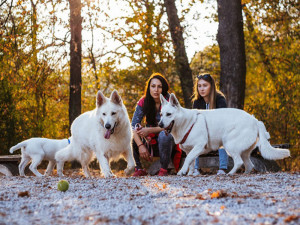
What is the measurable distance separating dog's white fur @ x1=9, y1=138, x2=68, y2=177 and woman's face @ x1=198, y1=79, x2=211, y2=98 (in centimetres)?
342

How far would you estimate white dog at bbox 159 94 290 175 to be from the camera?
5.22 m

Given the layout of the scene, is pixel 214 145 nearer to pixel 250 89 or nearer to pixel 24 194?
pixel 24 194

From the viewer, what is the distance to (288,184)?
384 centimetres

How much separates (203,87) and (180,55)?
465 centimetres

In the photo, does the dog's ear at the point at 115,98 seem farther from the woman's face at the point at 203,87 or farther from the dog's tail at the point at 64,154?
the dog's tail at the point at 64,154

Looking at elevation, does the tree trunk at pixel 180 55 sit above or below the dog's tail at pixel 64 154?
above

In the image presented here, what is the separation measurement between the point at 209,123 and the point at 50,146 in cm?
373

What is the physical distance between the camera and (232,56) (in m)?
8.16

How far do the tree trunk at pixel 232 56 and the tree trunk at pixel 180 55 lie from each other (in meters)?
2.17

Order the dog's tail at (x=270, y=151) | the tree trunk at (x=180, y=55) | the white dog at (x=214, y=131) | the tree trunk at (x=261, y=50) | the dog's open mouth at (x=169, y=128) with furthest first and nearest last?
the tree trunk at (x=261, y=50)
the tree trunk at (x=180, y=55)
the dog's open mouth at (x=169, y=128)
the white dog at (x=214, y=131)
the dog's tail at (x=270, y=151)

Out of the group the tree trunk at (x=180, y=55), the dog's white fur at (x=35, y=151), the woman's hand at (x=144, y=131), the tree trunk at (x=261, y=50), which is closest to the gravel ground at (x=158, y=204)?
the woman's hand at (x=144, y=131)

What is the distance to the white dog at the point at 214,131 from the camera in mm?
5223

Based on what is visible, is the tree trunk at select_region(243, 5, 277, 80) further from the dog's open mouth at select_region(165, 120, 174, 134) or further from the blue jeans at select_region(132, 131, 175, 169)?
the dog's open mouth at select_region(165, 120, 174, 134)

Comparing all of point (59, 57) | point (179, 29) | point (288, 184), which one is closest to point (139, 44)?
point (179, 29)
